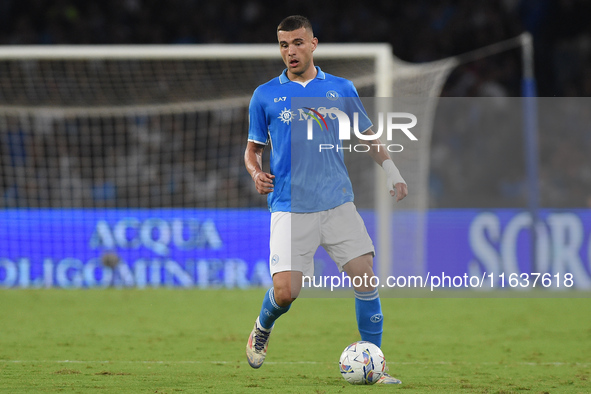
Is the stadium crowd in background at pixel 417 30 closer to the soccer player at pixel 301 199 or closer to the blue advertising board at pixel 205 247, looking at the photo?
the blue advertising board at pixel 205 247

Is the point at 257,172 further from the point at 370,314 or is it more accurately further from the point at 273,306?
the point at 370,314

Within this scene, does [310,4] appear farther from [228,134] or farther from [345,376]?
[345,376]

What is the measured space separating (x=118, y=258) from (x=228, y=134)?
2.96 metres

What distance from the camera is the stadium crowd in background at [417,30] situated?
16.0m

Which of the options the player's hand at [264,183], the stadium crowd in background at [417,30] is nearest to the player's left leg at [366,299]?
the player's hand at [264,183]

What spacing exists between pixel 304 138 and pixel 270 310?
3.37 feet

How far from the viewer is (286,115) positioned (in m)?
5.06

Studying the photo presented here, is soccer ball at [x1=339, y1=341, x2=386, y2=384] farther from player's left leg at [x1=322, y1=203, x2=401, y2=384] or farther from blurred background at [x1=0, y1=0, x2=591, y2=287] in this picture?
blurred background at [x1=0, y1=0, x2=591, y2=287]

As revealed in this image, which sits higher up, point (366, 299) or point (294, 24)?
point (294, 24)

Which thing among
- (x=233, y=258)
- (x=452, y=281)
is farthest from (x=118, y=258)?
(x=452, y=281)

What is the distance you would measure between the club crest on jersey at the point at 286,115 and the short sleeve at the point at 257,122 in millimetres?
137

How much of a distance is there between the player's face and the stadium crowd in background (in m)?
10.5

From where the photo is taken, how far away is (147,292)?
11.0 metres

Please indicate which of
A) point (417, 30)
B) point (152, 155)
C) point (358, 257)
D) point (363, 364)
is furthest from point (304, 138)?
point (417, 30)
